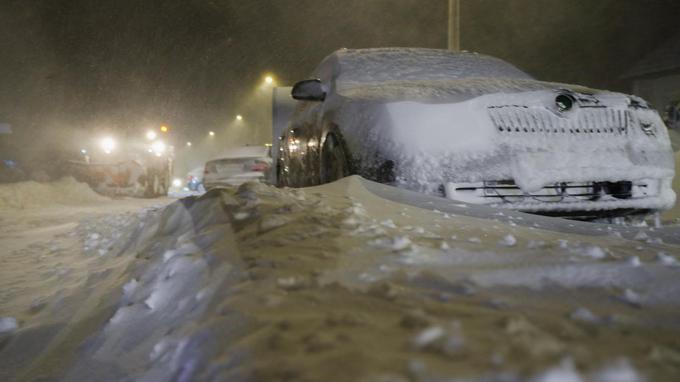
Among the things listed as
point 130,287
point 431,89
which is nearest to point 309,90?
point 431,89

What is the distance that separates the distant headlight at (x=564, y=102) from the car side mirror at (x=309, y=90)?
183 cm

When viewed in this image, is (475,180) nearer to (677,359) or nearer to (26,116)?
(677,359)

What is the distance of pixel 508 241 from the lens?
1698mm

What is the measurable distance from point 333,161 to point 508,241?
1835 millimetres

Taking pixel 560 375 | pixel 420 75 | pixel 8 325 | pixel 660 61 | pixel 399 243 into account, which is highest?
pixel 660 61

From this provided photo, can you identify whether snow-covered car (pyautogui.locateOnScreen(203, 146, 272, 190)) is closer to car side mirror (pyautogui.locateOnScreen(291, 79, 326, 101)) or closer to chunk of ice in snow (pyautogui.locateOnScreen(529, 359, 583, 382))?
car side mirror (pyautogui.locateOnScreen(291, 79, 326, 101))

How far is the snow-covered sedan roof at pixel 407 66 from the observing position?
3803 mm

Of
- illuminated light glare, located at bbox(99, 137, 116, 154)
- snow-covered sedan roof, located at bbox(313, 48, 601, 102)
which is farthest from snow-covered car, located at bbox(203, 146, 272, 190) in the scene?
snow-covered sedan roof, located at bbox(313, 48, 601, 102)

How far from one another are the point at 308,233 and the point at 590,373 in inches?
41.4

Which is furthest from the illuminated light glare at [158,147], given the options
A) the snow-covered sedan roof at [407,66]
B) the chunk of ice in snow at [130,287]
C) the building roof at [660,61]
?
the building roof at [660,61]

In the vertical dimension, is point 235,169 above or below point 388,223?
above

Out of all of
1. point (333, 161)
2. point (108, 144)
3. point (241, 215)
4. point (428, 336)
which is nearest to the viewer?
point (428, 336)

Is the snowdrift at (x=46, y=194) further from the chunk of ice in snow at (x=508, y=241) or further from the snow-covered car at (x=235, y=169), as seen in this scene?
the chunk of ice in snow at (x=508, y=241)

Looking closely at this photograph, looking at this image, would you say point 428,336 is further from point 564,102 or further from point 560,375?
point 564,102
